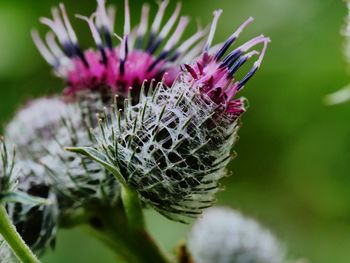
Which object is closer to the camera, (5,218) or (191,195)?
(5,218)

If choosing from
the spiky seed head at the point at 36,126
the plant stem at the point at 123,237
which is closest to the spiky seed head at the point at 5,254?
the plant stem at the point at 123,237

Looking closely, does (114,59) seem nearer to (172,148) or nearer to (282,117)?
(172,148)

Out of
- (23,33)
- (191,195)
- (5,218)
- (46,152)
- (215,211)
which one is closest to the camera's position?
(5,218)

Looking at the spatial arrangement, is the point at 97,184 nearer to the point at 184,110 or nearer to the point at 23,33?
the point at 184,110

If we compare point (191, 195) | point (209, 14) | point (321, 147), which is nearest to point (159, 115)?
point (191, 195)

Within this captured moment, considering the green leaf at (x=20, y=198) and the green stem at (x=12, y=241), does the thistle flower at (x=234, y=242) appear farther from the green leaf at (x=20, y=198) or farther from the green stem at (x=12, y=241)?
the green leaf at (x=20, y=198)

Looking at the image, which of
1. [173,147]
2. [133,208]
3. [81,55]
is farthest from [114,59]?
[173,147]

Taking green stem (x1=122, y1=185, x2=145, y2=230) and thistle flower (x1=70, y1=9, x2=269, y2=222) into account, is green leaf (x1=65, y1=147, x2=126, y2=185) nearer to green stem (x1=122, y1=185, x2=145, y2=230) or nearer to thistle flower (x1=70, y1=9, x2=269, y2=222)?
thistle flower (x1=70, y1=9, x2=269, y2=222)

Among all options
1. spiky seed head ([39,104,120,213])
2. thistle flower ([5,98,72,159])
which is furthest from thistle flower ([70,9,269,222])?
thistle flower ([5,98,72,159])
